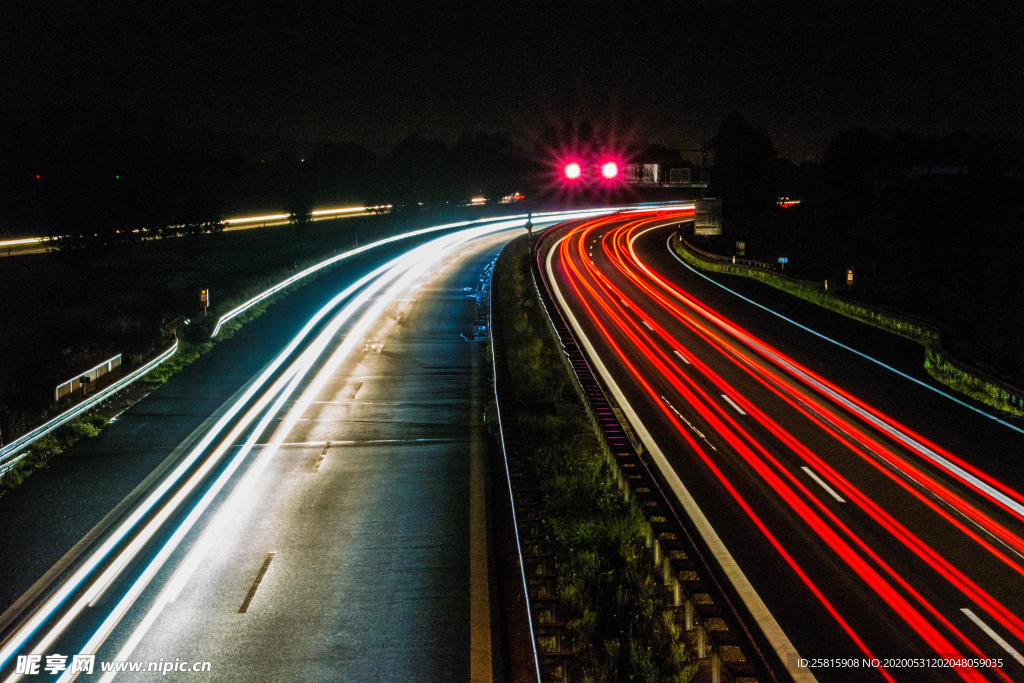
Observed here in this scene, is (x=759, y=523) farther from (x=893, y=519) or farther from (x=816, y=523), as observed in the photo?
(x=893, y=519)

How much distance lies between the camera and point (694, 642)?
1050cm

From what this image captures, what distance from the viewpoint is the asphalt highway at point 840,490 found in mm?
10680

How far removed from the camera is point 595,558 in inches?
503

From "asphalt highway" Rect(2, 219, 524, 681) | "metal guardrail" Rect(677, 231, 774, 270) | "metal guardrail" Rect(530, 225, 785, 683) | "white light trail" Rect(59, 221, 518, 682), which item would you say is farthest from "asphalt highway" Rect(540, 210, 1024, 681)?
"metal guardrail" Rect(677, 231, 774, 270)

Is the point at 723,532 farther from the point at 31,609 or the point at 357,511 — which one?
the point at 31,609

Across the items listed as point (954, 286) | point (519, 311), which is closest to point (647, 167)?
point (954, 286)

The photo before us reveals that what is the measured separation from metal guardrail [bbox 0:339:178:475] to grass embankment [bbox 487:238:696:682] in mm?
8725

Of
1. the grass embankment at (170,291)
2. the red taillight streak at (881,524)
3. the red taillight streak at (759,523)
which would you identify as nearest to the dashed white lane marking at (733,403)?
the red taillight streak at (881,524)

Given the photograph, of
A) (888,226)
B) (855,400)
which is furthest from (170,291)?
(888,226)

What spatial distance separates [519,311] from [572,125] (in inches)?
5919

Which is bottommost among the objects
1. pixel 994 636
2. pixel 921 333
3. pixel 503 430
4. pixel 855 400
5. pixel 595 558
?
pixel 994 636

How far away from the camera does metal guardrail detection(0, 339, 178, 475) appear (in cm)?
1438

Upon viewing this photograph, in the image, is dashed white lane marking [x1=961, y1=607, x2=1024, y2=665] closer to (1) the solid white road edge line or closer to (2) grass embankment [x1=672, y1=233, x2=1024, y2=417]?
(1) the solid white road edge line

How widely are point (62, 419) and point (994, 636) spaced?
16415 millimetres
